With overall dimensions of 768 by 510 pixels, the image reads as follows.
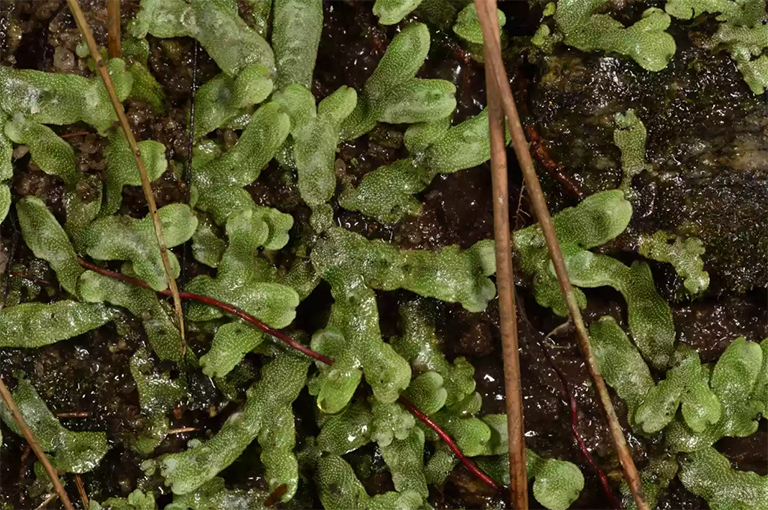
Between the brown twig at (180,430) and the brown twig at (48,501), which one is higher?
the brown twig at (180,430)

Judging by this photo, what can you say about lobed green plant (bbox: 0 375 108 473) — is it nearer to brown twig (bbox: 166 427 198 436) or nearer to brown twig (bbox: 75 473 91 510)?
brown twig (bbox: 75 473 91 510)

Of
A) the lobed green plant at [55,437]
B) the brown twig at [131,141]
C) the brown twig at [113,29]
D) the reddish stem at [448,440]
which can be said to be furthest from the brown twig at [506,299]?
the lobed green plant at [55,437]

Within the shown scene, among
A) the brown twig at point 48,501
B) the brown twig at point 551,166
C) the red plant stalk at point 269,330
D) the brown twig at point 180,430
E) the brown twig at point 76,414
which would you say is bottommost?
the brown twig at point 48,501

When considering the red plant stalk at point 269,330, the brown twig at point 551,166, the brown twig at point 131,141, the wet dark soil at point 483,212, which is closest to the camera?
the brown twig at point 131,141

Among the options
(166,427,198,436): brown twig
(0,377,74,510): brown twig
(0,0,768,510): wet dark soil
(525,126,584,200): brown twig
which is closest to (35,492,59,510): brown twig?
(0,0,768,510): wet dark soil

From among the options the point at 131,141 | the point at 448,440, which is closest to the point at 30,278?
the point at 131,141

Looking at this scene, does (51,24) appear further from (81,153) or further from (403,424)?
(403,424)

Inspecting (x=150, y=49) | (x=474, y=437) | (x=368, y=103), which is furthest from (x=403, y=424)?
(x=150, y=49)

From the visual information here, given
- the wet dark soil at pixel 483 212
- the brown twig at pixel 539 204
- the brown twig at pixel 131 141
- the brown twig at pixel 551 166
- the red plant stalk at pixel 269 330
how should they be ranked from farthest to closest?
the brown twig at pixel 551 166
the wet dark soil at pixel 483 212
the red plant stalk at pixel 269 330
the brown twig at pixel 131 141
the brown twig at pixel 539 204

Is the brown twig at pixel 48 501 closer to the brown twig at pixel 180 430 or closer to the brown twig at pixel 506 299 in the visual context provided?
the brown twig at pixel 180 430
